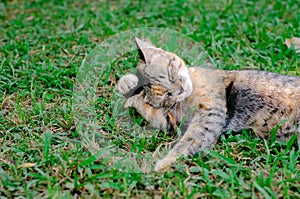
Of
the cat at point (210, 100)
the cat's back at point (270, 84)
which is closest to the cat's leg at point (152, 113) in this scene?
the cat at point (210, 100)

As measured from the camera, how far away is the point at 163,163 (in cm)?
324

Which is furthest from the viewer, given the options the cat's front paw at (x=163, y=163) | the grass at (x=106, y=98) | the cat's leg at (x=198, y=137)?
the cat's leg at (x=198, y=137)

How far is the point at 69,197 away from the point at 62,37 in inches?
98.3

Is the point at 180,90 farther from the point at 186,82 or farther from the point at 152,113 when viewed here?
the point at 152,113

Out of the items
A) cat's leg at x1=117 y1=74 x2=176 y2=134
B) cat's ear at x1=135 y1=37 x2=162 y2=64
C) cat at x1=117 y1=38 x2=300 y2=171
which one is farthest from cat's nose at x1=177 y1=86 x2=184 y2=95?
cat's ear at x1=135 y1=37 x2=162 y2=64

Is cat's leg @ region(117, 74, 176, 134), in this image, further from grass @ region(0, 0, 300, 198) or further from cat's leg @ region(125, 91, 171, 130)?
grass @ region(0, 0, 300, 198)

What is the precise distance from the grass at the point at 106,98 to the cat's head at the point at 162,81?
0.30 m

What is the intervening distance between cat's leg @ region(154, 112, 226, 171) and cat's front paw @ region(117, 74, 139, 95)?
594mm

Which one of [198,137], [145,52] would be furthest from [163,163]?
[145,52]

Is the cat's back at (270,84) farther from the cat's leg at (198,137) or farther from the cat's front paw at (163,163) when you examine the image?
the cat's front paw at (163,163)

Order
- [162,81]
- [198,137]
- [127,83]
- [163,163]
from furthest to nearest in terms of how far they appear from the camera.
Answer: [127,83]
[162,81]
[198,137]
[163,163]

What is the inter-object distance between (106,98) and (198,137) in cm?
101

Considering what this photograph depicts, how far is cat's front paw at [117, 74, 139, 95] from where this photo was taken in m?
3.81

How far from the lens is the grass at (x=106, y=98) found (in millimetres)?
3062
